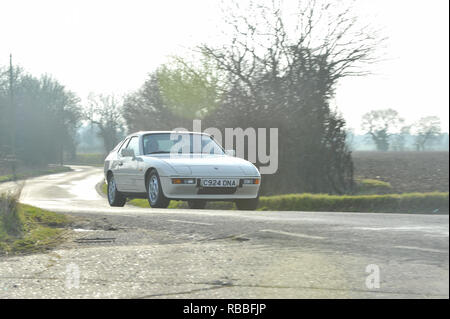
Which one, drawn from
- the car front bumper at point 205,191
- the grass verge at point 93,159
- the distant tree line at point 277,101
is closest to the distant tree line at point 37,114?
the grass verge at point 93,159

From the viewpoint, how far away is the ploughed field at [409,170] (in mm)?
7070

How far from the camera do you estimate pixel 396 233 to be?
16.2 feet

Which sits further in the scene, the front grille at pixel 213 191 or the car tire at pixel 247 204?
the car tire at pixel 247 204

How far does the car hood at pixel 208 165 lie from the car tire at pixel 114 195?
696 mm

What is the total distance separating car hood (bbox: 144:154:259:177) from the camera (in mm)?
4434

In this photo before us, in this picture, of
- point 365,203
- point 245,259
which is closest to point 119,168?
point 365,203

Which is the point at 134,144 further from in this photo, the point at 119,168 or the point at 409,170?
the point at 409,170

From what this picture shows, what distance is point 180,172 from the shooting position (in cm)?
446

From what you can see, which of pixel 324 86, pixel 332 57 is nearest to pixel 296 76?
pixel 324 86

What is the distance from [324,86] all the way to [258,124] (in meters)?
2.15

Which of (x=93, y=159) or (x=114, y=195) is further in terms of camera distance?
(x=93, y=159)

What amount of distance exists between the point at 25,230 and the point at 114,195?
8321 millimetres

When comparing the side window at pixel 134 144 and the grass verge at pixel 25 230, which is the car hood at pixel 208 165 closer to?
the side window at pixel 134 144
